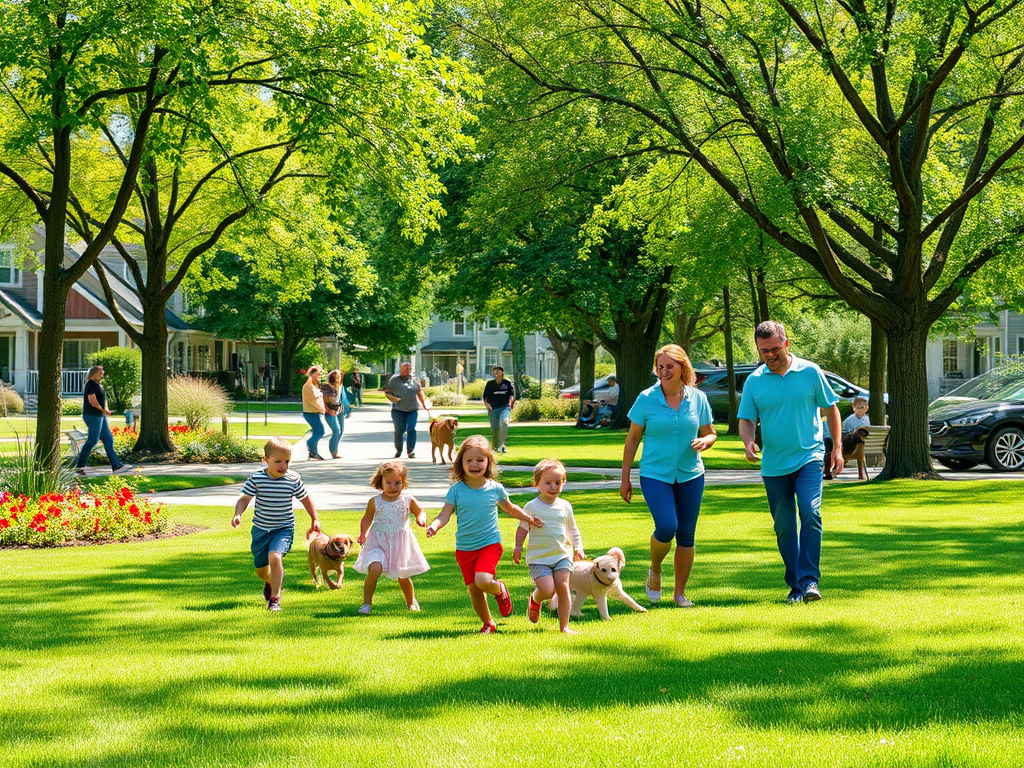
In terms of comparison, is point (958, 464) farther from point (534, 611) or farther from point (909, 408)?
point (534, 611)

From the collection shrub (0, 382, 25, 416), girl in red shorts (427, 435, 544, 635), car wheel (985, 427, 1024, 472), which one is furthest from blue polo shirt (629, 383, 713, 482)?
shrub (0, 382, 25, 416)

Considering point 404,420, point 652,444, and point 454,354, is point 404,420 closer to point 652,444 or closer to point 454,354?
point 652,444

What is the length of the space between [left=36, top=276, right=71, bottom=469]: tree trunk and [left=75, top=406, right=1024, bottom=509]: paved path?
2.39 metres

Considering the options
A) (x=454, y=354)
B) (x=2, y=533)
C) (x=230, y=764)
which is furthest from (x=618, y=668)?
(x=454, y=354)

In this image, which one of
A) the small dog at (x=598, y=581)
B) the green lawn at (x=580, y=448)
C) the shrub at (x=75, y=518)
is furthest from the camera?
the green lawn at (x=580, y=448)

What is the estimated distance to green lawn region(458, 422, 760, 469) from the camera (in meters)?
23.1

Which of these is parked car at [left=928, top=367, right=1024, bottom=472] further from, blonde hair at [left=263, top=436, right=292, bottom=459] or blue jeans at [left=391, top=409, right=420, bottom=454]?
blonde hair at [left=263, top=436, right=292, bottom=459]

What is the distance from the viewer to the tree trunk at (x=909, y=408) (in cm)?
1903

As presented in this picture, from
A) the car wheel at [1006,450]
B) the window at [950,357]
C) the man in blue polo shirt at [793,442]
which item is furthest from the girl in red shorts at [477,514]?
the window at [950,357]

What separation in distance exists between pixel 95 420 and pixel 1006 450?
16.9 meters

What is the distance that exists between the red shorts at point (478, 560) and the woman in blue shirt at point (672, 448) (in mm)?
1138

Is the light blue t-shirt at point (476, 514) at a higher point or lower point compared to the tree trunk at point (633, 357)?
lower

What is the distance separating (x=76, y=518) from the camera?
12719mm

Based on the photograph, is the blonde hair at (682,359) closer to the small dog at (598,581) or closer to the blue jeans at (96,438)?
the small dog at (598,581)
